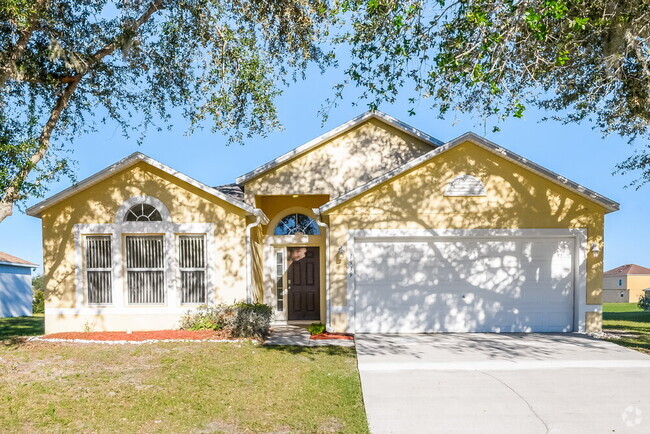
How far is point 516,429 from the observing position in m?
5.44

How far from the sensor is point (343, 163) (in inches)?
532

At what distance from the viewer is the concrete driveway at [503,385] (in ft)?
18.6

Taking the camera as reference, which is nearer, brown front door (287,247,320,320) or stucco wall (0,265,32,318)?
brown front door (287,247,320,320)

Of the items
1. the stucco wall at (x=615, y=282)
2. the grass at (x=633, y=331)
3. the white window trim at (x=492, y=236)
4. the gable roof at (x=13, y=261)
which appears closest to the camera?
the grass at (x=633, y=331)

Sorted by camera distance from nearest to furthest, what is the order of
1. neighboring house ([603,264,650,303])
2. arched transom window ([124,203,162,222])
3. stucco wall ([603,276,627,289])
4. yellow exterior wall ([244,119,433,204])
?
arched transom window ([124,203,162,222])
yellow exterior wall ([244,119,433,204])
neighboring house ([603,264,650,303])
stucco wall ([603,276,627,289])

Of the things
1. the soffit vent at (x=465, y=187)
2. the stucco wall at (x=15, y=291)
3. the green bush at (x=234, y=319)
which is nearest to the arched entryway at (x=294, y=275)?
the green bush at (x=234, y=319)

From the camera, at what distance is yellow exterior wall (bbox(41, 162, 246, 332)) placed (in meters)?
11.8

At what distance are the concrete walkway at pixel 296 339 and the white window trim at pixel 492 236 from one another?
3.22ft

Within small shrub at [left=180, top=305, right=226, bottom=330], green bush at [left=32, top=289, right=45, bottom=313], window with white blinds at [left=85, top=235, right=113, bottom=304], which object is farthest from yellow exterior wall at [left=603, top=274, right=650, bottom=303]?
green bush at [left=32, top=289, right=45, bottom=313]

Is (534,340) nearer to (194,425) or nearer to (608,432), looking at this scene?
(608,432)

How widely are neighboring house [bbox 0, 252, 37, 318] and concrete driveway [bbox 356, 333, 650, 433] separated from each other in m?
22.2

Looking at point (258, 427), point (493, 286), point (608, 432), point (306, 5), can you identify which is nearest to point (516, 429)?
point (608, 432)

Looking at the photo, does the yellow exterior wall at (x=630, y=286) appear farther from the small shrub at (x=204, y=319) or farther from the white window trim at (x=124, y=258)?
the white window trim at (x=124, y=258)

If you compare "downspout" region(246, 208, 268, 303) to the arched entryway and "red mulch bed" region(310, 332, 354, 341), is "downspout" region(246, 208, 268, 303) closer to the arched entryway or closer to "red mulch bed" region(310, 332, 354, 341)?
the arched entryway
